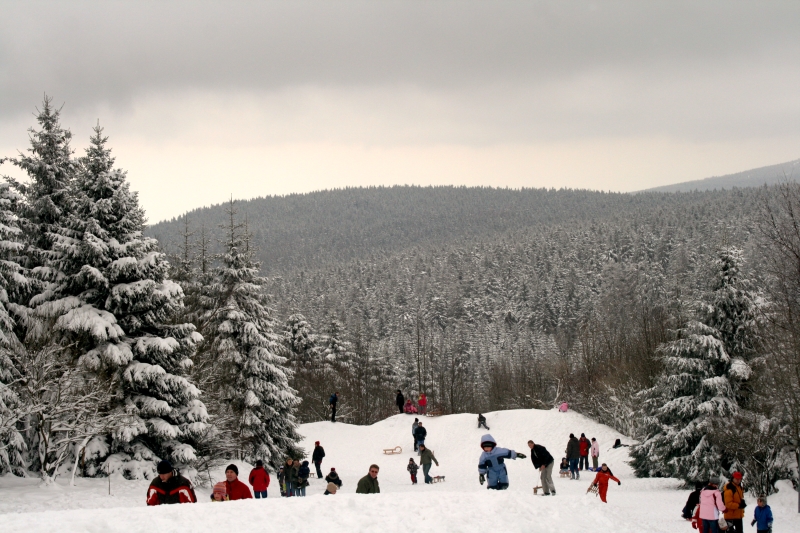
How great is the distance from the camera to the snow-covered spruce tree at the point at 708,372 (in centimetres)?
2209

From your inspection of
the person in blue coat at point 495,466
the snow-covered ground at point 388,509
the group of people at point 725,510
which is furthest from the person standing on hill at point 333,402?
the group of people at point 725,510

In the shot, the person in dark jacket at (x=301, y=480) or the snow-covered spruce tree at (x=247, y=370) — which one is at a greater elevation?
the snow-covered spruce tree at (x=247, y=370)

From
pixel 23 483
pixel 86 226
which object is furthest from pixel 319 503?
pixel 86 226

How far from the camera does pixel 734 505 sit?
12.3 m

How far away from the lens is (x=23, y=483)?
51.9 ft

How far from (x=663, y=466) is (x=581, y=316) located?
8545 centimetres

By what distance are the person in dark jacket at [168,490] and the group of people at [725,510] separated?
Answer: 30.4ft

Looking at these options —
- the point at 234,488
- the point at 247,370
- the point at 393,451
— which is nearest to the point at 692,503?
the point at 234,488

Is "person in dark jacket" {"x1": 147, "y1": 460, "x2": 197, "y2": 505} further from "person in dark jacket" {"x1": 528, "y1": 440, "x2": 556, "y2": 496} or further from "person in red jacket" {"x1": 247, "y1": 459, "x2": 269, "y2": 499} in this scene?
"person in dark jacket" {"x1": 528, "y1": 440, "x2": 556, "y2": 496}

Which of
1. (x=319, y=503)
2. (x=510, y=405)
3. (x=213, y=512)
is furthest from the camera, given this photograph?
(x=510, y=405)

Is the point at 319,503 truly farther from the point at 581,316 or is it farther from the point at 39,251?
the point at 581,316

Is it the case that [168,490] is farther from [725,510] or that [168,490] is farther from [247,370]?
[247,370]

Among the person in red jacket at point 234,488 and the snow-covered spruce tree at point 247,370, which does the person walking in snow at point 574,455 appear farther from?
the person in red jacket at point 234,488

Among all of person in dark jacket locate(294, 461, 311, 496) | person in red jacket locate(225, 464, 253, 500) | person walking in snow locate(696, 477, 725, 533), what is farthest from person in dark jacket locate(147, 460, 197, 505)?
person walking in snow locate(696, 477, 725, 533)
